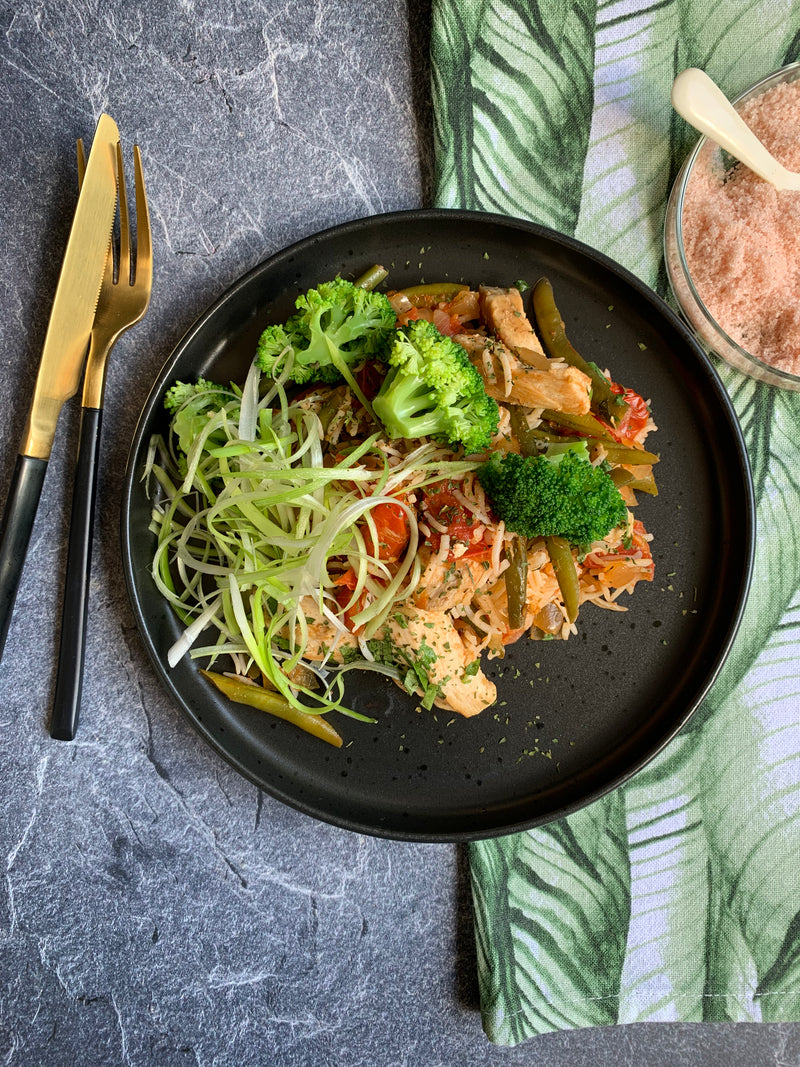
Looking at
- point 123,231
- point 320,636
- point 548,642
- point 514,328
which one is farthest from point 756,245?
point 123,231

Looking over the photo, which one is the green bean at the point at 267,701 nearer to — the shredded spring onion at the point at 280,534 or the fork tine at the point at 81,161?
the shredded spring onion at the point at 280,534

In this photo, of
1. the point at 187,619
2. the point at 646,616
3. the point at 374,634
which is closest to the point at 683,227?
the point at 646,616

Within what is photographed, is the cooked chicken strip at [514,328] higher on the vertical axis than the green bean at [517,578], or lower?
higher

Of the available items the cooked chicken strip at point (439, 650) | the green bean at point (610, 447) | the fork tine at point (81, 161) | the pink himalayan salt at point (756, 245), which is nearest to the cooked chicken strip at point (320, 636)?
the cooked chicken strip at point (439, 650)

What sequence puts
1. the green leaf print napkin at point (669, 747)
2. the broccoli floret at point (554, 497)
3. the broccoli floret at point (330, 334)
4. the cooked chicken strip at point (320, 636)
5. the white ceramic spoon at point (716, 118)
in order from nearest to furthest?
the broccoli floret at point (554, 497) → the broccoli floret at point (330, 334) → the cooked chicken strip at point (320, 636) → the white ceramic spoon at point (716, 118) → the green leaf print napkin at point (669, 747)

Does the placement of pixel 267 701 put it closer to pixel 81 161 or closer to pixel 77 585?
pixel 77 585

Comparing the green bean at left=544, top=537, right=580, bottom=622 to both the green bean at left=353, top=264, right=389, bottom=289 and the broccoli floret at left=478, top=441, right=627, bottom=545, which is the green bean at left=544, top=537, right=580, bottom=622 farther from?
the green bean at left=353, top=264, right=389, bottom=289

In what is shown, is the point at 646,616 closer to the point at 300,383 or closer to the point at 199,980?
the point at 300,383
